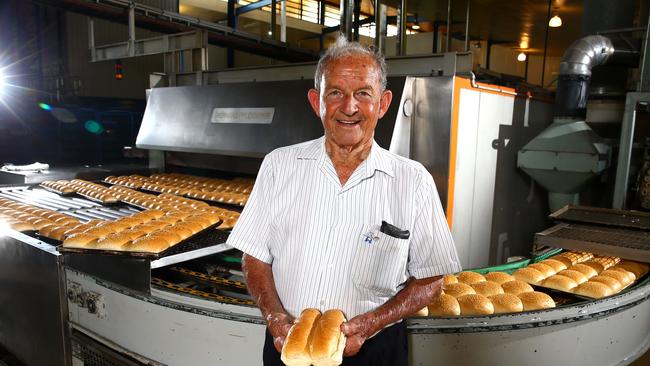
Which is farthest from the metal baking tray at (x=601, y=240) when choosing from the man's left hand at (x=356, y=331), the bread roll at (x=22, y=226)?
the bread roll at (x=22, y=226)

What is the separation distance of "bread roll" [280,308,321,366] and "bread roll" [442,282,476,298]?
90 centimetres

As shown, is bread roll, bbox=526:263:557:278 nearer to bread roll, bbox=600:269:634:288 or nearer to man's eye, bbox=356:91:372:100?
bread roll, bbox=600:269:634:288

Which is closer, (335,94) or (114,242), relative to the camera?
(335,94)

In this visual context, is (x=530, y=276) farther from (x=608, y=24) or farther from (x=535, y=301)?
(x=608, y=24)

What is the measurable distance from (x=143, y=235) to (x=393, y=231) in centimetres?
152

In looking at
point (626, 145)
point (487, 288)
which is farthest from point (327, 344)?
point (626, 145)

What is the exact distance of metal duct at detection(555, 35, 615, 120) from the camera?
11.0ft

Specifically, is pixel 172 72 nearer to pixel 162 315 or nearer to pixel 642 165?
pixel 162 315

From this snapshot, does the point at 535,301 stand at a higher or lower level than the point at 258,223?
lower

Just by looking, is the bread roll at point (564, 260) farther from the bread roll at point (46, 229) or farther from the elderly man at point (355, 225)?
the bread roll at point (46, 229)

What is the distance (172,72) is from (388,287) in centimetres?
395

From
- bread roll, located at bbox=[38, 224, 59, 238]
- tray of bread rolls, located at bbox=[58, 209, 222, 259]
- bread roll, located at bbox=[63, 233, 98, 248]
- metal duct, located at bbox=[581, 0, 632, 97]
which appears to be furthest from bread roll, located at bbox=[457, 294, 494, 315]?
metal duct, located at bbox=[581, 0, 632, 97]

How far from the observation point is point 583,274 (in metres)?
2.15

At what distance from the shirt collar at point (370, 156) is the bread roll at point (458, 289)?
827 mm
